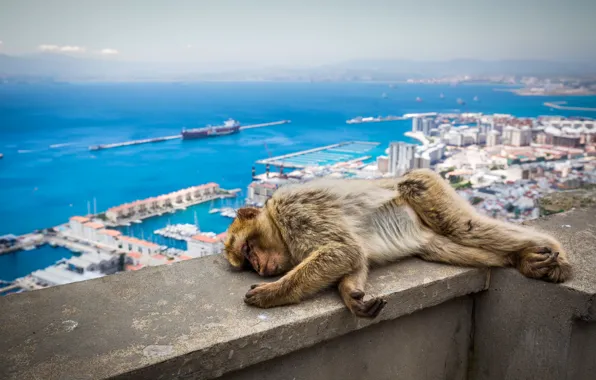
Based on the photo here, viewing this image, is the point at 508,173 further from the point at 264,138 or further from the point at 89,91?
the point at 89,91

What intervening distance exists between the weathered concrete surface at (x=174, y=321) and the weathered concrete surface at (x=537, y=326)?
5.4 inches

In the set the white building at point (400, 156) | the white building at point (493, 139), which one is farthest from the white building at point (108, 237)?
the white building at point (493, 139)

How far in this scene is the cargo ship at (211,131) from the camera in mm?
17695

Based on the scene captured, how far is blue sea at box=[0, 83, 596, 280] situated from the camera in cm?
1316

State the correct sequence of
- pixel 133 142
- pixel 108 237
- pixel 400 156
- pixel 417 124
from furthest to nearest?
1. pixel 417 124
2. pixel 133 142
3. pixel 400 156
4. pixel 108 237

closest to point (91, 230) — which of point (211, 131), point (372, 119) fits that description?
point (211, 131)

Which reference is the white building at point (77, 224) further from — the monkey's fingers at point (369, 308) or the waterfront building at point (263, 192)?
the monkey's fingers at point (369, 308)

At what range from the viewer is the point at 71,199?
1383 cm

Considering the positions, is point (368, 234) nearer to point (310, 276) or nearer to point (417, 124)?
point (310, 276)

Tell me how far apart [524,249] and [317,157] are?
14.6 metres

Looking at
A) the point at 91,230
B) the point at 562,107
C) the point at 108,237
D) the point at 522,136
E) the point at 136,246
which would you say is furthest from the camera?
the point at 562,107

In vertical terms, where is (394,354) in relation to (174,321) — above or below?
below

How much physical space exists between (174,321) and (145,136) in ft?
56.9

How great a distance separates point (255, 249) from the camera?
1.96 m
